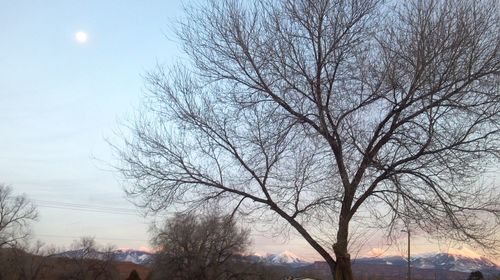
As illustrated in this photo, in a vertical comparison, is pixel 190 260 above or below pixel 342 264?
above

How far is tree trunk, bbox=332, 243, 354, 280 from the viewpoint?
1360 cm

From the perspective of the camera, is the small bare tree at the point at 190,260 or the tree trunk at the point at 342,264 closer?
the tree trunk at the point at 342,264

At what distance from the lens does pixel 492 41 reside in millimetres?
12453

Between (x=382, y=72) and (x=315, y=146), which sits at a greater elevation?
(x=382, y=72)

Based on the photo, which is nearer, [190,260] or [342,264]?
[342,264]

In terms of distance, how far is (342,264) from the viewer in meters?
13.6

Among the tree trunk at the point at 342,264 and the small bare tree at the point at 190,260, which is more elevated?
the small bare tree at the point at 190,260

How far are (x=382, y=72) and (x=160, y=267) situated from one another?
5493 centimetres

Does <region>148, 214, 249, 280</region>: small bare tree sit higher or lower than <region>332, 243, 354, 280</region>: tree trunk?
higher

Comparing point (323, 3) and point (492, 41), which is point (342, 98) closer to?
point (323, 3)

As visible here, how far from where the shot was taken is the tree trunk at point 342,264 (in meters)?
13.6

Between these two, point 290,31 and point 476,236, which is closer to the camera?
point 476,236

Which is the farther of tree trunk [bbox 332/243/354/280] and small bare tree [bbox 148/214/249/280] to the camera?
small bare tree [bbox 148/214/249/280]

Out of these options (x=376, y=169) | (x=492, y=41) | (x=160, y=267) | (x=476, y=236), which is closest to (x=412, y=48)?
(x=492, y=41)
